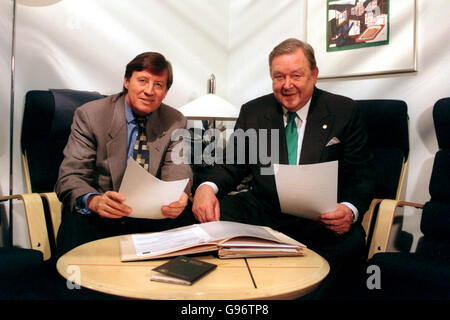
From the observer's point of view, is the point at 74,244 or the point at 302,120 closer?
the point at 74,244

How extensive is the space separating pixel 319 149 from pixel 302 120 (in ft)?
0.56

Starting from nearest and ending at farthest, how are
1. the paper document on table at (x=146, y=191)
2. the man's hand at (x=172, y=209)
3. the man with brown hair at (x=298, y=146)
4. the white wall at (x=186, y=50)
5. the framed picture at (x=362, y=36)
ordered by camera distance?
1. the paper document on table at (x=146, y=191)
2. the man's hand at (x=172, y=209)
3. the man with brown hair at (x=298, y=146)
4. the white wall at (x=186, y=50)
5. the framed picture at (x=362, y=36)

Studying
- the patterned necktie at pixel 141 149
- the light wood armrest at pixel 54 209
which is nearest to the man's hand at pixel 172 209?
the patterned necktie at pixel 141 149

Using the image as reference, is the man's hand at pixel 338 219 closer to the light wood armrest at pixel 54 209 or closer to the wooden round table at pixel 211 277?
the wooden round table at pixel 211 277

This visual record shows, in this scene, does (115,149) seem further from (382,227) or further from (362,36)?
(362,36)

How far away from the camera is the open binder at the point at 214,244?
91 centimetres

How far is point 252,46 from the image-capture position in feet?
9.37

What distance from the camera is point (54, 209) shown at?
1520 mm

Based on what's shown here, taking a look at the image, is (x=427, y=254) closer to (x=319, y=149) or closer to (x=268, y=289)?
(x=319, y=149)

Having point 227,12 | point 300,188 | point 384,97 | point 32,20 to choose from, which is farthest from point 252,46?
point 300,188

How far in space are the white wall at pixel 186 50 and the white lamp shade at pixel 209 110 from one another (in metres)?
0.38

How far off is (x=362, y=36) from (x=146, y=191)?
176 cm

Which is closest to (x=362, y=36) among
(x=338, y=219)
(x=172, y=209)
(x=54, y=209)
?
(x=338, y=219)

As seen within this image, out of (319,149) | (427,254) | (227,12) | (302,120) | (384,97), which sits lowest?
(427,254)
